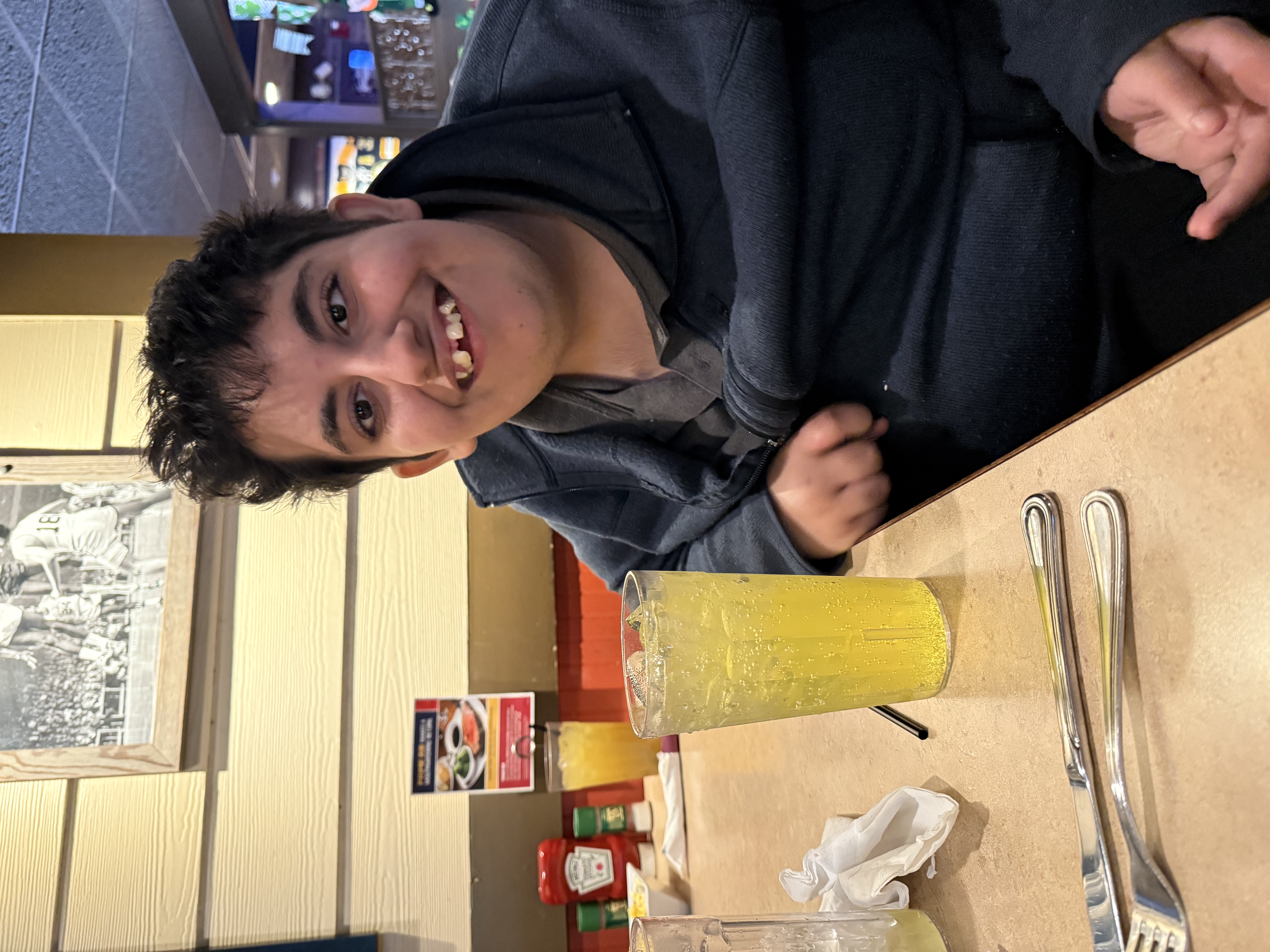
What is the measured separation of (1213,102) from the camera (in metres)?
0.55

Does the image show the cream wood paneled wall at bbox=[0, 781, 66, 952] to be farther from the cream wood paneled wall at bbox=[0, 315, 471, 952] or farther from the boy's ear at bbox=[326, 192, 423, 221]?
the boy's ear at bbox=[326, 192, 423, 221]

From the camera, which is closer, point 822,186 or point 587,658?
point 822,186

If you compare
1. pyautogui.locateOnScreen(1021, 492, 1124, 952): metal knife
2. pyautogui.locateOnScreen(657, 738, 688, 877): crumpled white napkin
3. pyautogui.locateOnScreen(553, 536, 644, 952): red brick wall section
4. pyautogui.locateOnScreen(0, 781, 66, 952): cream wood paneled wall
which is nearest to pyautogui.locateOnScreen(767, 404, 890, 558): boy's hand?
pyautogui.locateOnScreen(1021, 492, 1124, 952): metal knife

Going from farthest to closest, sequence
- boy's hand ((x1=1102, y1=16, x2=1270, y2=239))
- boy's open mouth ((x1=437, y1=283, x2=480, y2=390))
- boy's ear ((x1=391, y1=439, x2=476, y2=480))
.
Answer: boy's ear ((x1=391, y1=439, x2=476, y2=480))
boy's open mouth ((x1=437, y1=283, x2=480, y2=390))
boy's hand ((x1=1102, y1=16, x2=1270, y2=239))

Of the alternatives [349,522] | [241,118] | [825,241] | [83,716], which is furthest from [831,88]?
[241,118]

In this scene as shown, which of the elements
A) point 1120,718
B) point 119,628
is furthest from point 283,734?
point 1120,718

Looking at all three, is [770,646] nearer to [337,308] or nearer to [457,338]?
[457,338]

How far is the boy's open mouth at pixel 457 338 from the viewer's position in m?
0.90

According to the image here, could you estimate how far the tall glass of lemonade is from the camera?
0.64 metres

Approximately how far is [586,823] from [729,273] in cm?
146

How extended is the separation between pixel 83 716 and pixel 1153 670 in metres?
1.87

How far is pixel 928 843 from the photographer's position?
66cm

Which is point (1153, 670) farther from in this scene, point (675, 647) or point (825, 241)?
point (825, 241)

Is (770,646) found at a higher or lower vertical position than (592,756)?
higher
